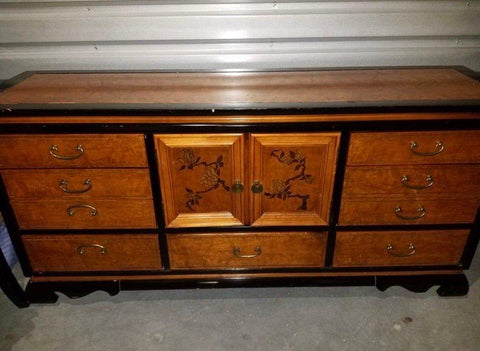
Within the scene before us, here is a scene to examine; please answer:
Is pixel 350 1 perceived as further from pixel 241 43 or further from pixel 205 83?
pixel 205 83

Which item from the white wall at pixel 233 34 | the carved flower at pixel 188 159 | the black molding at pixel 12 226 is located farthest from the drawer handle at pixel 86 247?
the white wall at pixel 233 34

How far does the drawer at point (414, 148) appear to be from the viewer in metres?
1.50

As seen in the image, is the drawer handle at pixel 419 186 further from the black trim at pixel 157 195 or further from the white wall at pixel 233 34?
the black trim at pixel 157 195

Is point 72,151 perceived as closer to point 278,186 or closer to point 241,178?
point 241,178

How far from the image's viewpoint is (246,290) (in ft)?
6.68

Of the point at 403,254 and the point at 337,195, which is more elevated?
the point at 337,195

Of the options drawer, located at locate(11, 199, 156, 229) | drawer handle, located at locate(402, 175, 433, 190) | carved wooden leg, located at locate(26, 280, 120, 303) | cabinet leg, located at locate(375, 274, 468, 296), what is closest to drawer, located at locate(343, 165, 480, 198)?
drawer handle, located at locate(402, 175, 433, 190)

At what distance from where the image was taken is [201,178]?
160cm

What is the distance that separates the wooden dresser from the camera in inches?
57.7

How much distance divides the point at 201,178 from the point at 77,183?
558 millimetres

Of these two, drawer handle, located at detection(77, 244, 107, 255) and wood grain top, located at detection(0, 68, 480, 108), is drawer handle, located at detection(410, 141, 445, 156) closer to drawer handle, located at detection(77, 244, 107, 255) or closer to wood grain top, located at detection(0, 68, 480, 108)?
wood grain top, located at detection(0, 68, 480, 108)

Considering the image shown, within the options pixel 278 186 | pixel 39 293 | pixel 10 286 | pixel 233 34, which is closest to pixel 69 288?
pixel 39 293

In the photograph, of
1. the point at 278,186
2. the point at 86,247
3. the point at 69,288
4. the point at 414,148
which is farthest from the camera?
the point at 69,288

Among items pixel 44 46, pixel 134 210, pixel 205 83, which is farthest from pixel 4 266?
pixel 205 83
